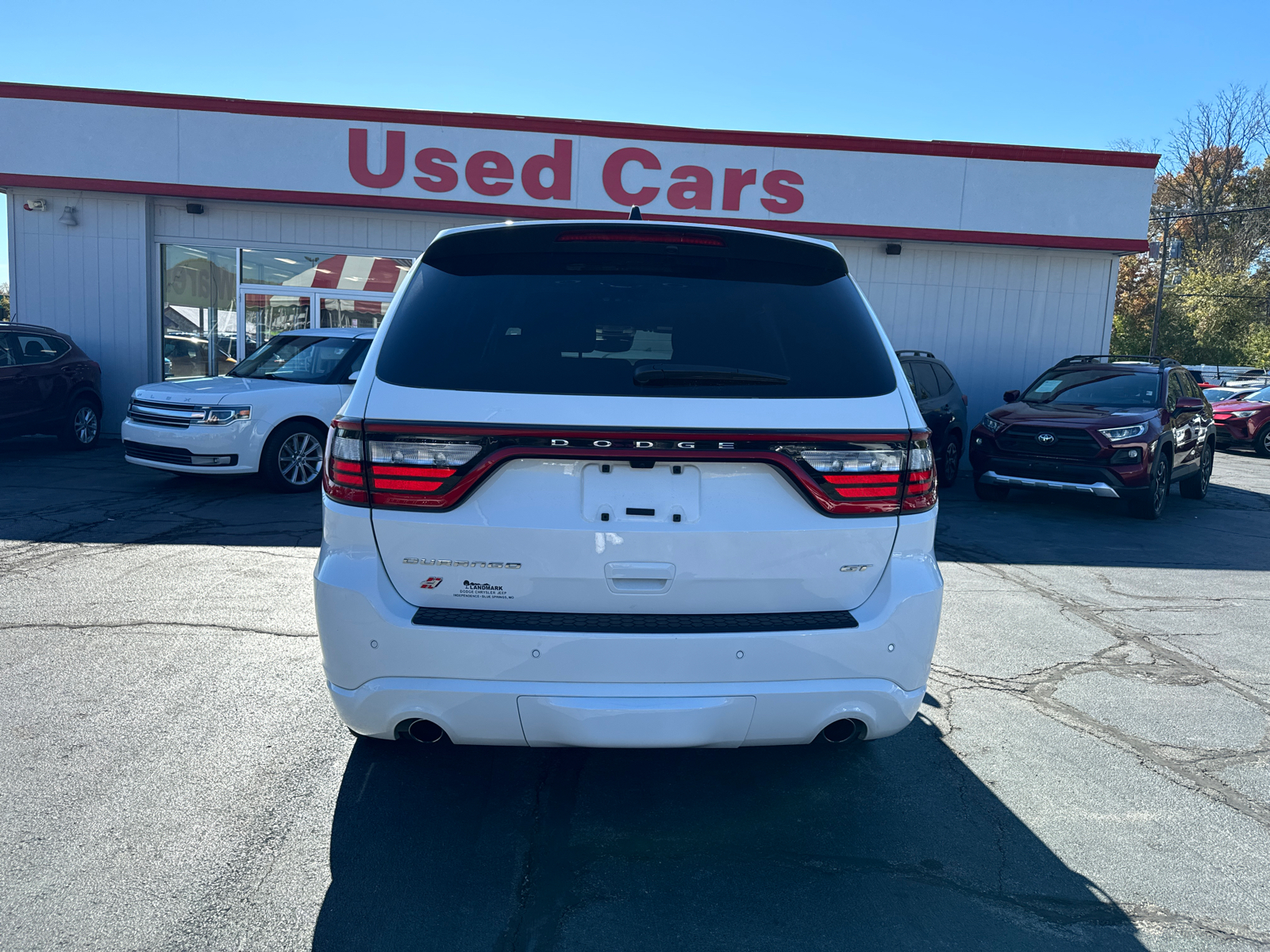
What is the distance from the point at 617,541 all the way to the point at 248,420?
7.61 meters

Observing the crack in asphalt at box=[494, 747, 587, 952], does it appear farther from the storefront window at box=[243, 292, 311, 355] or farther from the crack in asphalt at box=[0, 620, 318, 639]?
the storefront window at box=[243, 292, 311, 355]

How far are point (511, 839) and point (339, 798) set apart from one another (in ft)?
2.27

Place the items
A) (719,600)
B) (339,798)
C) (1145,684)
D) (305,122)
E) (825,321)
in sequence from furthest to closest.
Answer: (305,122), (1145,684), (339,798), (825,321), (719,600)

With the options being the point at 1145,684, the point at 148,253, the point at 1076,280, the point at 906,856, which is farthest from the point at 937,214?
the point at 906,856

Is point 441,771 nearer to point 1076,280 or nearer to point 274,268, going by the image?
point 274,268

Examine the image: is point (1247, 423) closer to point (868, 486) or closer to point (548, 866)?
point (868, 486)

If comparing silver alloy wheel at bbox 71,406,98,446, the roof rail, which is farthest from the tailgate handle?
silver alloy wheel at bbox 71,406,98,446

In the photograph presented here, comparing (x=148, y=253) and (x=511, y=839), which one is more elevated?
(x=148, y=253)

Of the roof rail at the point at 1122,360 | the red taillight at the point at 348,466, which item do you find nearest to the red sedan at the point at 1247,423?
the roof rail at the point at 1122,360

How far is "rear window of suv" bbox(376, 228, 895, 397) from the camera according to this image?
9.18ft

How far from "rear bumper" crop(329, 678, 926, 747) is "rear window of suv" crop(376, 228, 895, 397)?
864mm

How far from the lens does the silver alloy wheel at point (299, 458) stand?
9672 millimetres

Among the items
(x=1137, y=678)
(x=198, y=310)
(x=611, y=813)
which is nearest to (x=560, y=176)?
(x=198, y=310)

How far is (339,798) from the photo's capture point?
3.34 meters
